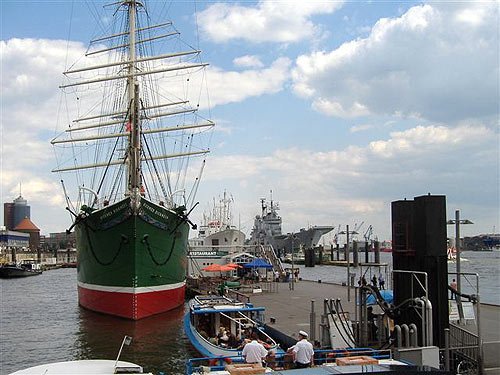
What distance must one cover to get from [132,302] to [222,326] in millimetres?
11904

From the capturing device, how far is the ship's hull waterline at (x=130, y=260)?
31547mm

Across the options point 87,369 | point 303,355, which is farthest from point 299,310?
point 87,369

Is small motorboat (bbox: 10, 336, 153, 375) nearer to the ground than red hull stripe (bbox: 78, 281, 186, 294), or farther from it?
farther from it

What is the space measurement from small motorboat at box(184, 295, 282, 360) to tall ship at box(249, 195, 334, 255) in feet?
365

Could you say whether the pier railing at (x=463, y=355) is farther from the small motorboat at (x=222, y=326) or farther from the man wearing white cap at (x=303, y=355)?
the small motorboat at (x=222, y=326)

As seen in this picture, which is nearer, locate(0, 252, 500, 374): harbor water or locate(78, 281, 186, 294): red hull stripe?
locate(0, 252, 500, 374): harbor water

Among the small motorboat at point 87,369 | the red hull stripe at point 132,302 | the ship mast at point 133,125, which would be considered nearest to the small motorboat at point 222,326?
the small motorboat at point 87,369

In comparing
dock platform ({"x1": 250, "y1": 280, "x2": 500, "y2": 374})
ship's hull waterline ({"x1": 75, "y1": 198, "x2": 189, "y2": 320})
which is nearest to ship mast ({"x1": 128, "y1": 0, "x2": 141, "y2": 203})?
ship's hull waterline ({"x1": 75, "y1": 198, "x2": 189, "y2": 320})

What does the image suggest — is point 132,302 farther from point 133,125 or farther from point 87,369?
point 87,369

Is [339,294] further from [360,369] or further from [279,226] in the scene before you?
[279,226]

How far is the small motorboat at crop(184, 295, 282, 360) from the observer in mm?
18094

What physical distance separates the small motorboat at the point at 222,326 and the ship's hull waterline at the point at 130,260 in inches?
404

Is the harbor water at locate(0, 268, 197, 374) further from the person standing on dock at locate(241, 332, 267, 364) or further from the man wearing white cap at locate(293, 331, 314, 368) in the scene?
the man wearing white cap at locate(293, 331, 314, 368)

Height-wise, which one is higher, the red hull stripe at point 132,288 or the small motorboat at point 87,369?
the small motorboat at point 87,369
